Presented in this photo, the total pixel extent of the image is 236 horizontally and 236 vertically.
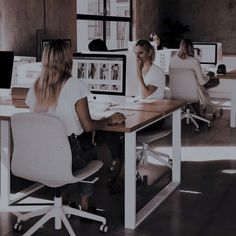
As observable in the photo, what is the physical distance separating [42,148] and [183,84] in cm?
383

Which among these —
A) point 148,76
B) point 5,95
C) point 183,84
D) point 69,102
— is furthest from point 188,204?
point 183,84

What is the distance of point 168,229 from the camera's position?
10.8 ft

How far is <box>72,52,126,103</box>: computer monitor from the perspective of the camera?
3.88 metres

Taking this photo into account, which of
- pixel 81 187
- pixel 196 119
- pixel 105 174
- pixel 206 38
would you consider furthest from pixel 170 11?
pixel 81 187

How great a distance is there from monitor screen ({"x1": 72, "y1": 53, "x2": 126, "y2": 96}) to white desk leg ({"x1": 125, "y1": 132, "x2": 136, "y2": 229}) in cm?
75

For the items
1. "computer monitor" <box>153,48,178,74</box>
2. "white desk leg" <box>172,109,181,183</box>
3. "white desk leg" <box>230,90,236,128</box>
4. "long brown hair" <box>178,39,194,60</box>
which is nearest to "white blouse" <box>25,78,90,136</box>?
"white desk leg" <box>172,109,181,183</box>

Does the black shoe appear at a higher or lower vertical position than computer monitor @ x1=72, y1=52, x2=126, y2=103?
lower

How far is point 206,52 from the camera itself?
7.74 meters

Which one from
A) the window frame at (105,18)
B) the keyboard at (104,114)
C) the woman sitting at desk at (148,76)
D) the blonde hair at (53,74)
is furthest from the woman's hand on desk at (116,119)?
the window frame at (105,18)

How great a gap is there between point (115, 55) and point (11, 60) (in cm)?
99

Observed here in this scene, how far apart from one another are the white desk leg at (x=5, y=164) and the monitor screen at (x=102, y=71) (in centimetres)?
77

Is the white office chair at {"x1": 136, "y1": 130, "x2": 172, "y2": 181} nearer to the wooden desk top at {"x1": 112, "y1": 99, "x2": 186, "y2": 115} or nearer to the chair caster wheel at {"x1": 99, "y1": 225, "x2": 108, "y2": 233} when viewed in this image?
the wooden desk top at {"x1": 112, "y1": 99, "x2": 186, "y2": 115}

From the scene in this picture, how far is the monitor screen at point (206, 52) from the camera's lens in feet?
25.1

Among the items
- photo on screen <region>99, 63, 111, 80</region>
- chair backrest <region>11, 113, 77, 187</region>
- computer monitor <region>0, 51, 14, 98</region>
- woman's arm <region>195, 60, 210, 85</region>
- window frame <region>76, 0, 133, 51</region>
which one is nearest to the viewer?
chair backrest <region>11, 113, 77, 187</region>
